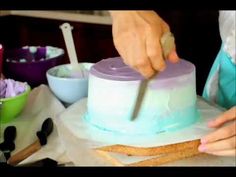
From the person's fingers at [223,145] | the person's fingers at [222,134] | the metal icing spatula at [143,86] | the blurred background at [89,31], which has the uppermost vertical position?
the metal icing spatula at [143,86]

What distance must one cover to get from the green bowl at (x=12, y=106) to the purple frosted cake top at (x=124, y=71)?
15cm

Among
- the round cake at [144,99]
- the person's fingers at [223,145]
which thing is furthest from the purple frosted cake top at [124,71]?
the person's fingers at [223,145]

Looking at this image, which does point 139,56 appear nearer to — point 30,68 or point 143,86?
point 143,86

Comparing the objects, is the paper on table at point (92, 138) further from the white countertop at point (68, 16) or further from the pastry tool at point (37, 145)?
the white countertop at point (68, 16)

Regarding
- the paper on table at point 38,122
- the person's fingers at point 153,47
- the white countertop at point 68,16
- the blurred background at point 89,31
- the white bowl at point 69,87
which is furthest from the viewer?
the white countertop at point 68,16

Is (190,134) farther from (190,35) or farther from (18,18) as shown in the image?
(18,18)

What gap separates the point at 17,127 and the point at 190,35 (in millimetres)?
580

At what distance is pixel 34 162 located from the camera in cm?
47

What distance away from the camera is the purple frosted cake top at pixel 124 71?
1.56 ft

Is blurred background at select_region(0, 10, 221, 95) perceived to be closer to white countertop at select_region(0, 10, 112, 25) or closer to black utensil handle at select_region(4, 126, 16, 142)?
white countertop at select_region(0, 10, 112, 25)

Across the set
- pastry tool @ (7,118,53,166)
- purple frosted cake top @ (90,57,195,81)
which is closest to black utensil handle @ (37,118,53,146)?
pastry tool @ (7,118,53,166)

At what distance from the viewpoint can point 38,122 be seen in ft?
1.93

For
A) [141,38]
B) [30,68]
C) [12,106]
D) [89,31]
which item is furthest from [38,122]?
[89,31]
